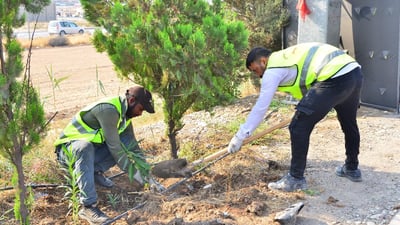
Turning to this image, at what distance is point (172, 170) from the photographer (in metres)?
4.56

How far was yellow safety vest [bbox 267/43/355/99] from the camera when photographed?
166 inches

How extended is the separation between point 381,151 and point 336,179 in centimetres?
109

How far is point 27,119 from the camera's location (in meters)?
3.32

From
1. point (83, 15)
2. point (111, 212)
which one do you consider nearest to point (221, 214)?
point (111, 212)

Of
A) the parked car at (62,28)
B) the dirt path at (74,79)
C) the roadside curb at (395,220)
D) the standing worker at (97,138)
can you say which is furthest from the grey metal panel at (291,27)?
A: the parked car at (62,28)

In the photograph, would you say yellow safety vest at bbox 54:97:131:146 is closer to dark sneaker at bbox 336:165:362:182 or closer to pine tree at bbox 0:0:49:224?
pine tree at bbox 0:0:49:224

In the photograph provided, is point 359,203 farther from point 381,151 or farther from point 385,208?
point 381,151

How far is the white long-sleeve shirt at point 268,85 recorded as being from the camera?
4137 mm

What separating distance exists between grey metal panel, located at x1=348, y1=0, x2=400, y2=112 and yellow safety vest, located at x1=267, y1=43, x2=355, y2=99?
3.09m

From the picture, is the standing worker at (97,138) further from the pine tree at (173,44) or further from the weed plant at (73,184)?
the pine tree at (173,44)

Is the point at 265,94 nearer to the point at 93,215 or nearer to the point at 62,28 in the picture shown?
the point at 93,215

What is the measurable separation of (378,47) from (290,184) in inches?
144

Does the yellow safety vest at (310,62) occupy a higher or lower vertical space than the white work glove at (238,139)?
higher

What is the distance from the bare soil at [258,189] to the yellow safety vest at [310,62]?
1.01 metres
